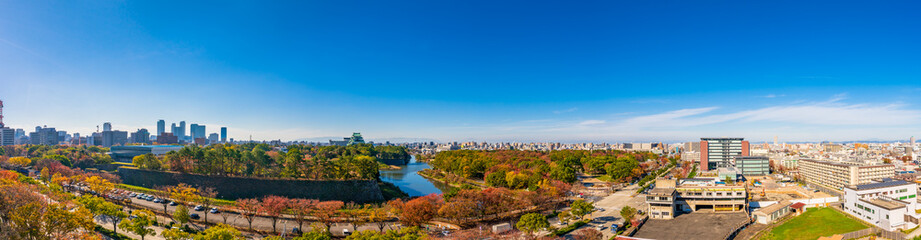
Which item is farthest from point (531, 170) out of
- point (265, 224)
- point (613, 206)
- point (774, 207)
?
point (265, 224)

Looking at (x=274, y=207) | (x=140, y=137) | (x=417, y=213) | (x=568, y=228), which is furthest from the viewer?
(x=140, y=137)

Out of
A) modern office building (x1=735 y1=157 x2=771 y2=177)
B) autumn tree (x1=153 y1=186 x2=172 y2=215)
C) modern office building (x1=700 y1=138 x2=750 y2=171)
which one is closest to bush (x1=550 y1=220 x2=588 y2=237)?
autumn tree (x1=153 y1=186 x2=172 y2=215)

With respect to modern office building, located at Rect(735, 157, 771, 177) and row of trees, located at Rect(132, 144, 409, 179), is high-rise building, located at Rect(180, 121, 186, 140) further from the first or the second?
modern office building, located at Rect(735, 157, 771, 177)

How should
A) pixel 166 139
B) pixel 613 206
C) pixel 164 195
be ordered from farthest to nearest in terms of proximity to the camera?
pixel 166 139 < pixel 613 206 < pixel 164 195

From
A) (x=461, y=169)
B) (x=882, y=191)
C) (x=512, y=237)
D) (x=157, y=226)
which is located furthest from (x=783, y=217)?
(x=157, y=226)

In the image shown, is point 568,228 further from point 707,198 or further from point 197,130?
point 197,130

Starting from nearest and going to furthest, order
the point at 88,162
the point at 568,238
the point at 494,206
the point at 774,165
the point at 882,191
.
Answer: the point at 568,238 → the point at 494,206 → the point at 882,191 → the point at 88,162 → the point at 774,165

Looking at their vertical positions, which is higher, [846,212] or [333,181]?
[333,181]

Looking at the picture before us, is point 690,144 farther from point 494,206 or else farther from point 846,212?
point 494,206
